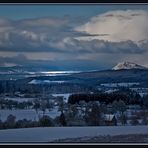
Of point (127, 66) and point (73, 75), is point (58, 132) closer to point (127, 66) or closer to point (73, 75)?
point (73, 75)

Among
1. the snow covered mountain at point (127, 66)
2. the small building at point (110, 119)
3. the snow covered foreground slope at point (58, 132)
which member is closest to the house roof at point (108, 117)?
the small building at point (110, 119)

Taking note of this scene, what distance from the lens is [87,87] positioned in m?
14.7

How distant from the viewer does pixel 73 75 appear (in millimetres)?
14750

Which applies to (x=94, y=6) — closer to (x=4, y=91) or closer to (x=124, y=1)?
(x=124, y=1)

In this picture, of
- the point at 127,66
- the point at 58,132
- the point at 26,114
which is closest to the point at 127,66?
the point at 127,66

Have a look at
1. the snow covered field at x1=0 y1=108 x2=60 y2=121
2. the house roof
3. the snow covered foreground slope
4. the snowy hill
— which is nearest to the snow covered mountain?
the snowy hill

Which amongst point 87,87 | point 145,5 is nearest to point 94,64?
point 87,87

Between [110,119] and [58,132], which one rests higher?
[110,119]

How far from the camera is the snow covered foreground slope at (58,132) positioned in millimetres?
14648

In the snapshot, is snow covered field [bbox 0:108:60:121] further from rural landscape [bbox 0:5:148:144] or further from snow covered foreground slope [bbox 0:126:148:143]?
snow covered foreground slope [bbox 0:126:148:143]

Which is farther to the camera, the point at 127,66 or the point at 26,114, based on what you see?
the point at 127,66

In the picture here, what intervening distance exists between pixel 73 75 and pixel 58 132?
1.01 metres

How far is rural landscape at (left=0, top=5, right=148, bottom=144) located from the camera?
14.7 meters

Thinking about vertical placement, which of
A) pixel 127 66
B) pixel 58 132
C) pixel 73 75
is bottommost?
pixel 58 132
